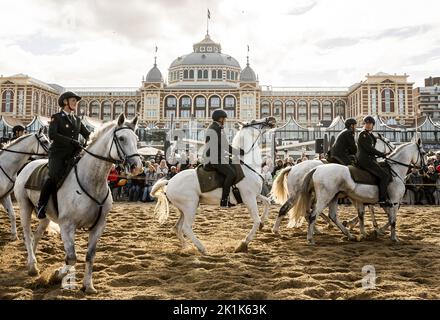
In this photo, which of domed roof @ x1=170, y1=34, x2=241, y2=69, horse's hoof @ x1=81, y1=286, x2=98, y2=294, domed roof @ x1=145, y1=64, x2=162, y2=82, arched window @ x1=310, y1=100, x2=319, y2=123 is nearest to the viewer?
horse's hoof @ x1=81, y1=286, x2=98, y2=294

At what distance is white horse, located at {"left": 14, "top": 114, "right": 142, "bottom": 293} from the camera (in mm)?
4859

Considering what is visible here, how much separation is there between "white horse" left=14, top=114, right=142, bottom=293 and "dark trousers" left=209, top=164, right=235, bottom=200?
7.21ft

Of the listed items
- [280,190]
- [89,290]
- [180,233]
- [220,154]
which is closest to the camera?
[89,290]

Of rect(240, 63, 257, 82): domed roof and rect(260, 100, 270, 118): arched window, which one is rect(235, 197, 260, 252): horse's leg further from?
rect(260, 100, 270, 118): arched window

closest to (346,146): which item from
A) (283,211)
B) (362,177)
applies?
Answer: (362,177)

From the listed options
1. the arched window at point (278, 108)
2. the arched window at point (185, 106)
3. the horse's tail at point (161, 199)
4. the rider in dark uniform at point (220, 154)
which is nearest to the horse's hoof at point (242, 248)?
the rider in dark uniform at point (220, 154)

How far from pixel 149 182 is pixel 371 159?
11579 millimetres

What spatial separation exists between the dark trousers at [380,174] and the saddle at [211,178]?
8.82 ft

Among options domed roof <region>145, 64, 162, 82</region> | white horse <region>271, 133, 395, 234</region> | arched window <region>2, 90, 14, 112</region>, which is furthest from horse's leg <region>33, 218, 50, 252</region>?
arched window <region>2, 90, 14, 112</region>

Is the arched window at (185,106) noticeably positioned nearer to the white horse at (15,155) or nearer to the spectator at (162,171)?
the spectator at (162,171)

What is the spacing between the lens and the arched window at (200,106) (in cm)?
9162

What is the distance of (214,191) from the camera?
6992 millimetres

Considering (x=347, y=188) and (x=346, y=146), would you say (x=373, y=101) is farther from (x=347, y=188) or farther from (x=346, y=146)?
(x=347, y=188)

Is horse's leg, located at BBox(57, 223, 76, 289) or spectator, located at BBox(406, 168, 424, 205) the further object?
spectator, located at BBox(406, 168, 424, 205)
